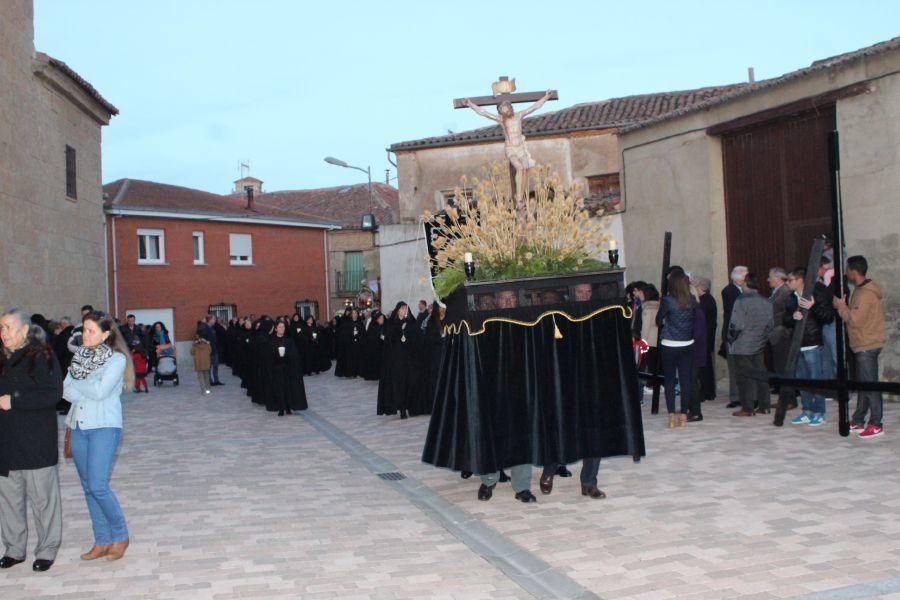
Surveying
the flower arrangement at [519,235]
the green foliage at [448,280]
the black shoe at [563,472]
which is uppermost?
the flower arrangement at [519,235]

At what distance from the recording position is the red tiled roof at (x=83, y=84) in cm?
2275

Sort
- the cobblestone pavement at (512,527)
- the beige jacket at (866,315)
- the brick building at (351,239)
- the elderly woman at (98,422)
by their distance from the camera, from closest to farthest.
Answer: the cobblestone pavement at (512,527)
the elderly woman at (98,422)
the beige jacket at (866,315)
the brick building at (351,239)

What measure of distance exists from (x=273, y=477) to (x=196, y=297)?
1182 inches

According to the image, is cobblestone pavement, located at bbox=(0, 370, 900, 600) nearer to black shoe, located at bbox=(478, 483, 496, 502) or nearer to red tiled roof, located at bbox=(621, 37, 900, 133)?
black shoe, located at bbox=(478, 483, 496, 502)

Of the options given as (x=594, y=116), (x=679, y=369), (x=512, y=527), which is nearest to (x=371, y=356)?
(x=594, y=116)

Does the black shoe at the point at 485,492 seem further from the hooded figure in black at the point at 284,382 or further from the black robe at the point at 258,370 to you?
the black robe at the point at 258,370

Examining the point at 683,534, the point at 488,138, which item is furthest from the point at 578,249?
the point at 488,138

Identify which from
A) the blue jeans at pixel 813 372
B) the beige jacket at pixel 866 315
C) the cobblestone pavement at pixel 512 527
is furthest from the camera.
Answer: the blue jeans at pixel 813 372

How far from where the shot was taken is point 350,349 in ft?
79.5

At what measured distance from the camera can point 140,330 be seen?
94.1 feet

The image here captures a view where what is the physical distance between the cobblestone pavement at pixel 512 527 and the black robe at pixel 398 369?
339cm

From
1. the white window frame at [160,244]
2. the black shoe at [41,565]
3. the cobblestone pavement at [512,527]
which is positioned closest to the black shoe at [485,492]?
the cobblestone pavement at [512,527]

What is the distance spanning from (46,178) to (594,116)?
15269 mm

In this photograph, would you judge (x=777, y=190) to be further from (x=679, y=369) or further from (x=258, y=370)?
(x=258, y=370)
